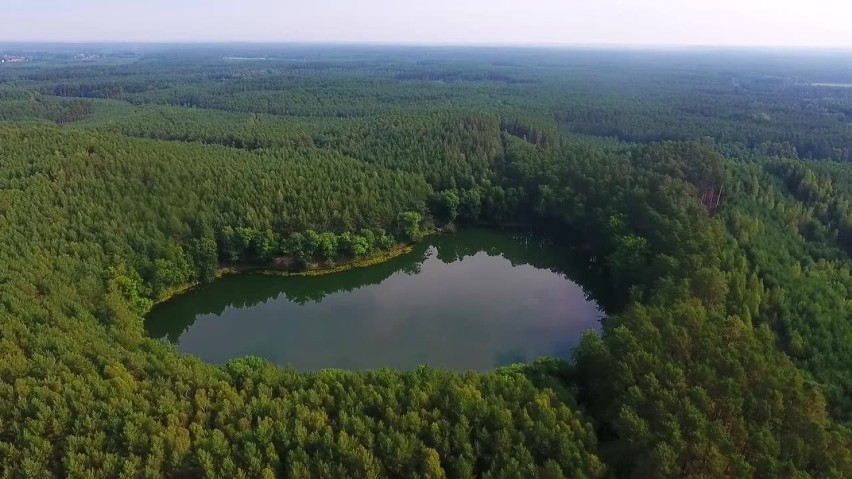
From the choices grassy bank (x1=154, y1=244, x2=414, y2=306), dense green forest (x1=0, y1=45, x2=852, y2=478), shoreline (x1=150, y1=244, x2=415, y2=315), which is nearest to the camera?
dense green forest (x1=0, y1=45, x2=852, y2=478)

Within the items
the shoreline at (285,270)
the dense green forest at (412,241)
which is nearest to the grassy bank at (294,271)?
the shoreline at (285,270)

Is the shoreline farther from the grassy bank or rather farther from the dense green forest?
the dense green forest

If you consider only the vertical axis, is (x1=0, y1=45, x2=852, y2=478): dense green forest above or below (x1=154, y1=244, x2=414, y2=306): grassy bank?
above

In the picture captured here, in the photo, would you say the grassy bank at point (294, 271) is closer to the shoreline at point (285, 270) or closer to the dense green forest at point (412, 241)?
the shoreline at point (285, 270)

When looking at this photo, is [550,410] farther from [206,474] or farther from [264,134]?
[264,134]

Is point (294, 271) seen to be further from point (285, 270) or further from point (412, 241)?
point (412, 241)

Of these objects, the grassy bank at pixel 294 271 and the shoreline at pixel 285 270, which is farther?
the grassy bank at pixel 294 271

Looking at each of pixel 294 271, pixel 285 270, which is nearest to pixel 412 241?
pixel 294 271

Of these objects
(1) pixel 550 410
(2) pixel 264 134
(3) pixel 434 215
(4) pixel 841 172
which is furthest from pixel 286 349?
(4) pixel 841 172

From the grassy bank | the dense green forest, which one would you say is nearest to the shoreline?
the grassy bank
